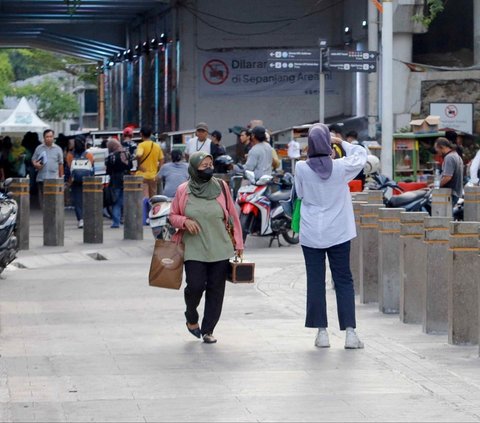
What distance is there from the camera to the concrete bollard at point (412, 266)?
38.4 ft

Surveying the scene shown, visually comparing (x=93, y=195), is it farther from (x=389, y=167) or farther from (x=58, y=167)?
(x=389, y=167)

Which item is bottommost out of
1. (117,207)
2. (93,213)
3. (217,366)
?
(217,366)

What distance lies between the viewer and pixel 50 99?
89.8m

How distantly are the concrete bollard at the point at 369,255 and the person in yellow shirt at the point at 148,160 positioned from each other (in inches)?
401

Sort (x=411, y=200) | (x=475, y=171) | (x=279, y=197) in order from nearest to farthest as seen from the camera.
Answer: (x=411, y=200) → (x=475, y=171) → (x=279, y=197)

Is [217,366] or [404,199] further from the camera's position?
[404,199]

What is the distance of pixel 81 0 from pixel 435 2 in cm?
1851

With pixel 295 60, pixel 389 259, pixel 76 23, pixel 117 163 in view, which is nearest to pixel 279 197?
pixel 117 163

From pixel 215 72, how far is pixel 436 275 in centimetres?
2772

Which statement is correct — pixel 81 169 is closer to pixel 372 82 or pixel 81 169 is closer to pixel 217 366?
pixel 372 82

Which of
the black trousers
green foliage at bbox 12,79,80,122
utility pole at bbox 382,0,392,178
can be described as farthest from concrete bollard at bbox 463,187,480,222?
green foliage at bbox 12,79,80,122

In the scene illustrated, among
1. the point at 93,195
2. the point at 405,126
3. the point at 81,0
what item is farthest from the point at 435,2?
the point at 81,0

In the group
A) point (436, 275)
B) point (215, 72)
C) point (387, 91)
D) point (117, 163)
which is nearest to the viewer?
point (436, 275)

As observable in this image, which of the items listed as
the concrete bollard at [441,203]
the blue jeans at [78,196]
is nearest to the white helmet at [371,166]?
the concrete bollard at [441,203]
